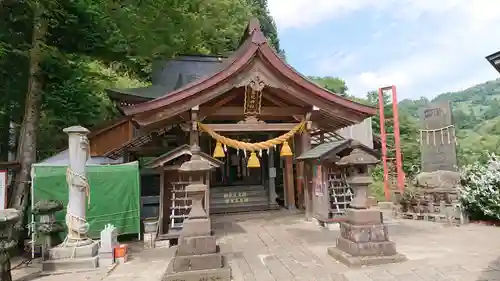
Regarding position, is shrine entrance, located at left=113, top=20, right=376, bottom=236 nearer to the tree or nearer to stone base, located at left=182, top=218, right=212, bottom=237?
stone base, located at left=182, top=218, right=212, bottom=237

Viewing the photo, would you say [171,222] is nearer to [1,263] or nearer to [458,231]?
[1,263]

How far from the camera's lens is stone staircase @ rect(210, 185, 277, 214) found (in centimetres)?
1323

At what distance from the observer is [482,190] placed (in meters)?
9.27

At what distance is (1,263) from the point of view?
573cm

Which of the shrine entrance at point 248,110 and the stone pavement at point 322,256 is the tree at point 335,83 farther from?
the stone pavement at point 322,256

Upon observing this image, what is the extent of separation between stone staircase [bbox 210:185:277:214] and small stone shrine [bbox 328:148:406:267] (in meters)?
6.80

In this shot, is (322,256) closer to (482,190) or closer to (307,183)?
(307,183)

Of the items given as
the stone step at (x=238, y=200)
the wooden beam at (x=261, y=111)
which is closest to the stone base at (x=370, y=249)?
the wooden beam at (x=261, y=111)

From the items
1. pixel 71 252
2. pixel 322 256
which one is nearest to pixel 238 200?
pixel 322 256

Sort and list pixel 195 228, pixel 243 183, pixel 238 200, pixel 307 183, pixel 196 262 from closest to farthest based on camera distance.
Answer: pixel 196 262
pixel 195 228
pixel 307 183
pixel 238 200
pixel 243 183

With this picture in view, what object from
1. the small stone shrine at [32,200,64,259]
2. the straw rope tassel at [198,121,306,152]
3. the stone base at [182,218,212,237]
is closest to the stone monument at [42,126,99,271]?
the small stone shrine at [32,200,64,259]

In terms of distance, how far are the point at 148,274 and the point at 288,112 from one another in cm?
659

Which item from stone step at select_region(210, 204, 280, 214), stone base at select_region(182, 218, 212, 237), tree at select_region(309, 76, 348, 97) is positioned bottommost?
stone step at select_region(210, 204, 280, 214)

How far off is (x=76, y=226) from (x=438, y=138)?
11.8 meters
